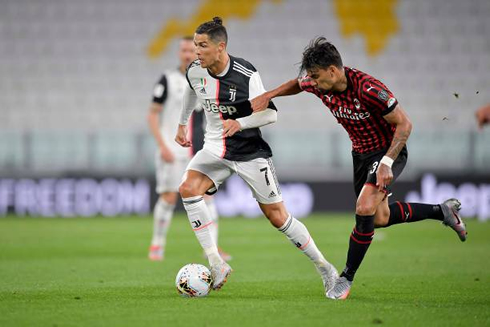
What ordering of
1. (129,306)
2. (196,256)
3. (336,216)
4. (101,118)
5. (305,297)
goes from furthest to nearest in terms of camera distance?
(101,118), (336,216), (196,256), (305,297), (129,306)

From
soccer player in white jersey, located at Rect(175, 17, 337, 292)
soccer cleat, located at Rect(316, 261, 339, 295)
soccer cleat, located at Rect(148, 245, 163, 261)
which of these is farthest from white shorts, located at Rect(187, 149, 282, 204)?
soccer cleat, located at Rect(148, 245, 163, 261)

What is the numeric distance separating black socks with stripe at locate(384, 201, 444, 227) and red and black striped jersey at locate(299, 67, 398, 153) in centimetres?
71

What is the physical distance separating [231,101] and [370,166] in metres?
1.25

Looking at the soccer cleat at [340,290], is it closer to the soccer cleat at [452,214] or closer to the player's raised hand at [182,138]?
the soccer cleat at [452,214]

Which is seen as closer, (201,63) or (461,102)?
(201,63)

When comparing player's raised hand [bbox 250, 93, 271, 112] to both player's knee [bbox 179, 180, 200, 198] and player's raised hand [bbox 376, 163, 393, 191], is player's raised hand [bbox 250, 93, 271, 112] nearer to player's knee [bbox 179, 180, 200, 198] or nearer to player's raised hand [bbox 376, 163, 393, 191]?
player's knee [bbox 179, 180, 200, 198]

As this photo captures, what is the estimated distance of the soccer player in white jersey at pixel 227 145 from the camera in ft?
23.3

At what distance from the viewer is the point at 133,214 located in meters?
18.4

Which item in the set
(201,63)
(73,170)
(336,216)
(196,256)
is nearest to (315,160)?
(336,216)

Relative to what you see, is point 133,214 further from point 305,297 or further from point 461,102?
point 305,297

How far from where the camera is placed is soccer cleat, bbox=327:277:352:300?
22.1 feet

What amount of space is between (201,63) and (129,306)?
2071mm

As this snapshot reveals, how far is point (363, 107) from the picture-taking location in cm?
671

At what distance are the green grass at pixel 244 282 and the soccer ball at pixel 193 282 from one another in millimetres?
81
